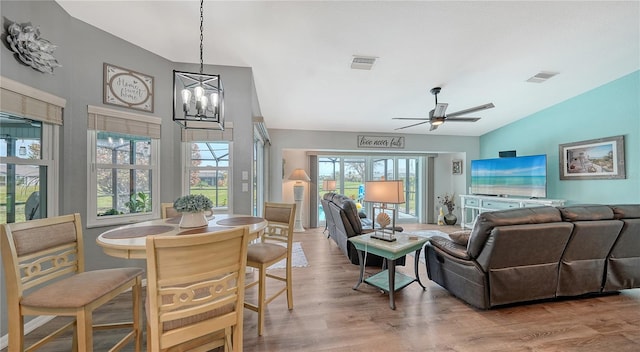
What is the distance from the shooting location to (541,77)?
3.84 metres

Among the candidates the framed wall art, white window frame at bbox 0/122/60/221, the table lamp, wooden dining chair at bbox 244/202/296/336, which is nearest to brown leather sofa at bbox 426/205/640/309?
the table lamp

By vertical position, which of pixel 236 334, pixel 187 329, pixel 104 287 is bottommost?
pixel 236 334

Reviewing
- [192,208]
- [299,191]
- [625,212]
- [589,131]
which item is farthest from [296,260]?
[589,131]

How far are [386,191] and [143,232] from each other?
86.9 inches

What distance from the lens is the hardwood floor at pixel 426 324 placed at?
182 cm

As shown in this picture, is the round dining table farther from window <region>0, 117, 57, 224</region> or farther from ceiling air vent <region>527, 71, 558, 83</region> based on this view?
ceiling air vent <region>527, 71, 558, 83</region>

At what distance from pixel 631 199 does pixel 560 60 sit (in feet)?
8.17

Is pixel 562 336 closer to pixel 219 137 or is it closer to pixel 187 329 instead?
pixel 187 329

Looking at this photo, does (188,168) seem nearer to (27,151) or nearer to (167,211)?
(167,211)

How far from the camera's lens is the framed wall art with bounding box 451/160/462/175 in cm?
667

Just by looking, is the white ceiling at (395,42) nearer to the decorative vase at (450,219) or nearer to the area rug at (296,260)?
the area rug at (296,260)

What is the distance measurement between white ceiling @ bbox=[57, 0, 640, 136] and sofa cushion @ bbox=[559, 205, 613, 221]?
1996mm

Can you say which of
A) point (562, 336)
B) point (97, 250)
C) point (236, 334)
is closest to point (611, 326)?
point (562, 336)

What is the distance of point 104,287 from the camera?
1431mm
